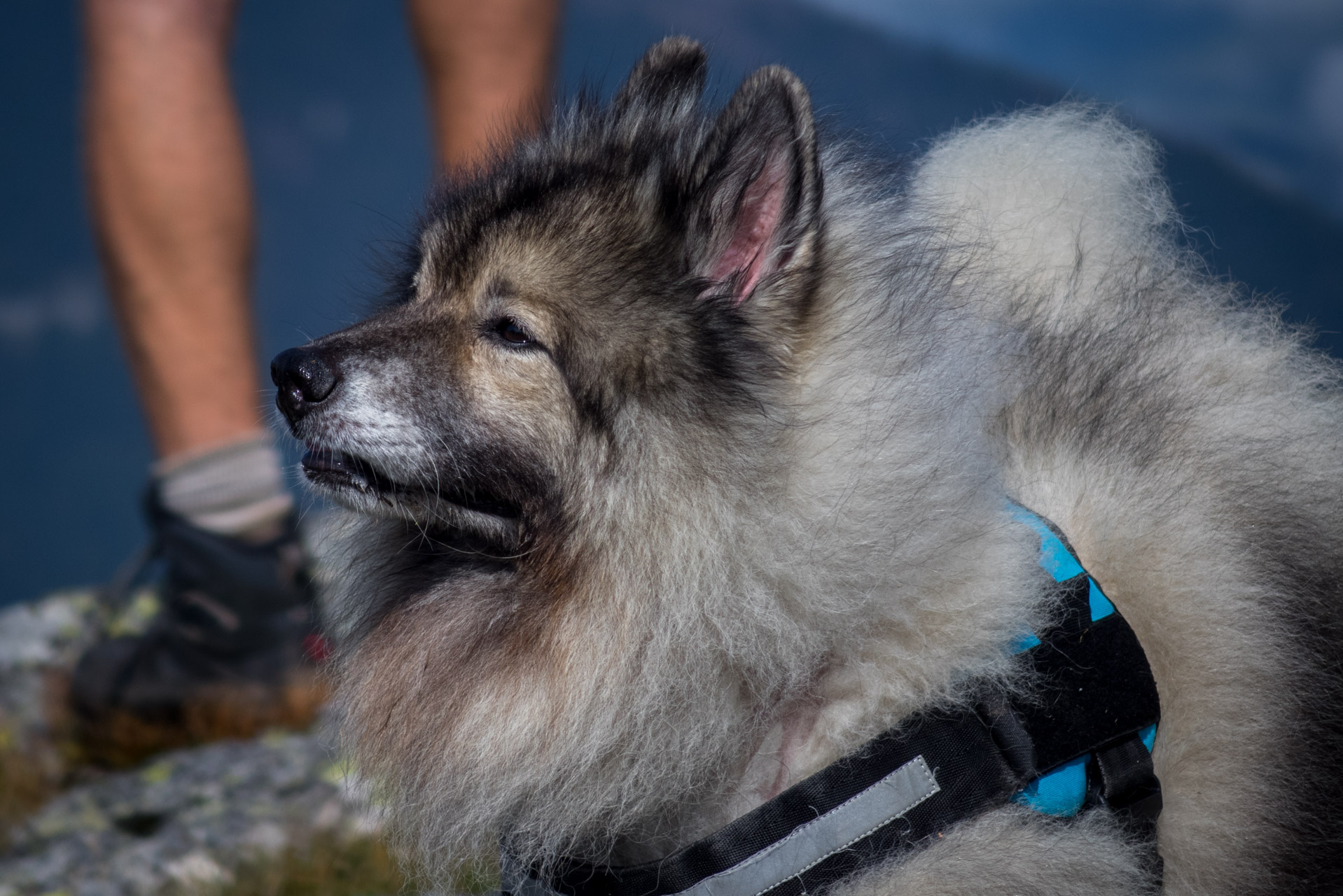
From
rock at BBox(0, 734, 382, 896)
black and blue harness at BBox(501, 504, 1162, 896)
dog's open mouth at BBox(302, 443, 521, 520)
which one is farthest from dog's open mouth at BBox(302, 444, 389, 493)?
rock at BBox(0, 734, 382, 896)

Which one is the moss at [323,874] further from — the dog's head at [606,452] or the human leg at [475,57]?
the human leg at [475,57]

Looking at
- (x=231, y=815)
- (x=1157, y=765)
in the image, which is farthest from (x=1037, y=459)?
(x=231, y=815)

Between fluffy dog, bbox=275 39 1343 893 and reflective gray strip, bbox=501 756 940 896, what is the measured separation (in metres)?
Result: 0.07

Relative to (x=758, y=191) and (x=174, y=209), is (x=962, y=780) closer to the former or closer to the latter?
(x=758, y=191)

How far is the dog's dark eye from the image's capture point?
1.69 m

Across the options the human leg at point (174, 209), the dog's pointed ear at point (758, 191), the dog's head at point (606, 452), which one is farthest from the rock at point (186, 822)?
the dog's pointed ear at point (758, 191)

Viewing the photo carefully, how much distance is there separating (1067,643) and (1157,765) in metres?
0.25

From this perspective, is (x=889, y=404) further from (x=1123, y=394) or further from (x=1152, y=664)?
(x=1152, y=664)

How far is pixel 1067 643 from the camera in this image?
153cm

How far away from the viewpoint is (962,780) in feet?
4.81

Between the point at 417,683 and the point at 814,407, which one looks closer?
the point at 814,407

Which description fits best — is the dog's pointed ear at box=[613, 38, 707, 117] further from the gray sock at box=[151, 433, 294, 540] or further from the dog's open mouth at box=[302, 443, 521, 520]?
the gray sock at box=[151, 433, 294, 540]

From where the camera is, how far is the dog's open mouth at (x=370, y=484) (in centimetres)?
168

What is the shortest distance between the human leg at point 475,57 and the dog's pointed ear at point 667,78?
4.91 feet
